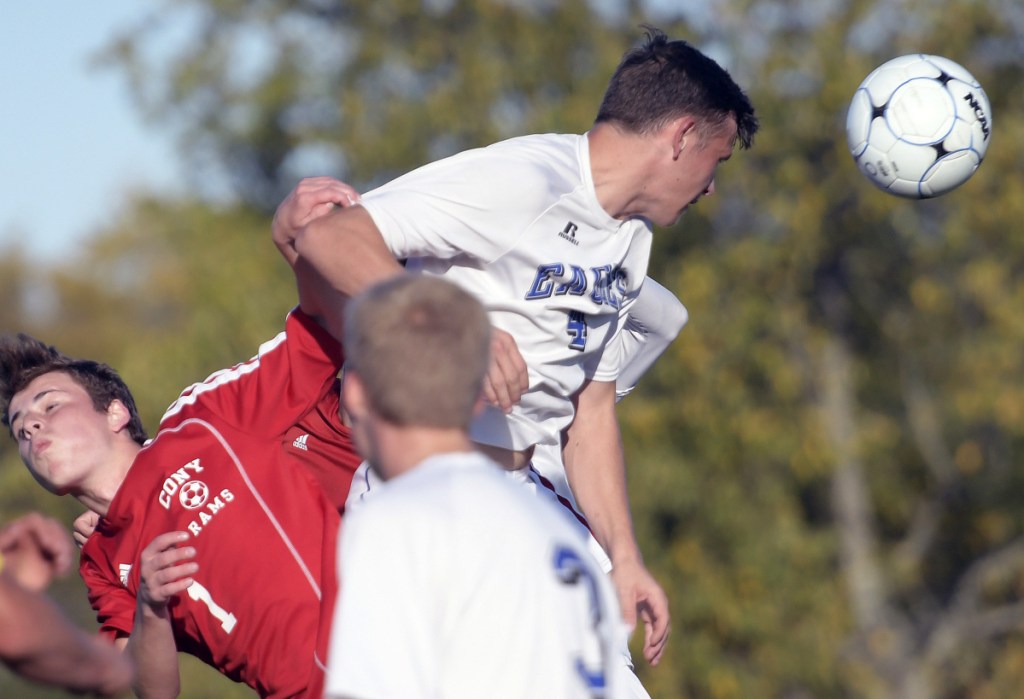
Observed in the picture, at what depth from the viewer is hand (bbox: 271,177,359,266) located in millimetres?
4219

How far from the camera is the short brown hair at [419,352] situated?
9.31ft

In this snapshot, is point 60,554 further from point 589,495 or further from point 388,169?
point 388,169

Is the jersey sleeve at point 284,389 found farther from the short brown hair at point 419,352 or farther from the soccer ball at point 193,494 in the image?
the short brown hair at point 419,352

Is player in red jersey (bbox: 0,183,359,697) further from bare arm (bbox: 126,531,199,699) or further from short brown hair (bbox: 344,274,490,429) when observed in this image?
short brown hair (bbox: 344,274,490,429)

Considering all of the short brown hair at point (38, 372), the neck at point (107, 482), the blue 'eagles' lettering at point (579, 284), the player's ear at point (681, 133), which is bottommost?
the neck at point (107, 482)

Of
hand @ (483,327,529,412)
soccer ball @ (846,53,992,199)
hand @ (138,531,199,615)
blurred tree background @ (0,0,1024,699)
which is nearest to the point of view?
hand @ (483,327,529,412)

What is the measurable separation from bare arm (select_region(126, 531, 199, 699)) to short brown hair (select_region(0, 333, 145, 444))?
62 cm

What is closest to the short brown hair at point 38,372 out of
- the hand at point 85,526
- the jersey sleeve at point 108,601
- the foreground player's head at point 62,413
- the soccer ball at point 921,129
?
the foreground player's head at point 62,413

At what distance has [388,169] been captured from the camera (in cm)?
1778

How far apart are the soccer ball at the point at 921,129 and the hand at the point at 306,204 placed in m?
2.63

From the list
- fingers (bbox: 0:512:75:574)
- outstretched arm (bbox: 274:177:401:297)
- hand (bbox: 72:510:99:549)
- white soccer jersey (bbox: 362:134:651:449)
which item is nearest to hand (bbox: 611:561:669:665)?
white soccer jersey (bbox: 362:134:651:449)

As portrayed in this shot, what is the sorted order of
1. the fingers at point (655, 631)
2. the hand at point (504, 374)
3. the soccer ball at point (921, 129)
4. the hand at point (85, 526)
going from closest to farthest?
the hand at point (504, 374)
the fingers at point (655, 631)
the hand at point (85, 526)
the soccer ball at point (921, 129)

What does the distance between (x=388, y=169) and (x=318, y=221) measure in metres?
13.9

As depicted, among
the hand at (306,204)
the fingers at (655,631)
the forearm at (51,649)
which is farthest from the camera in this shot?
the fingers at (655,631)
